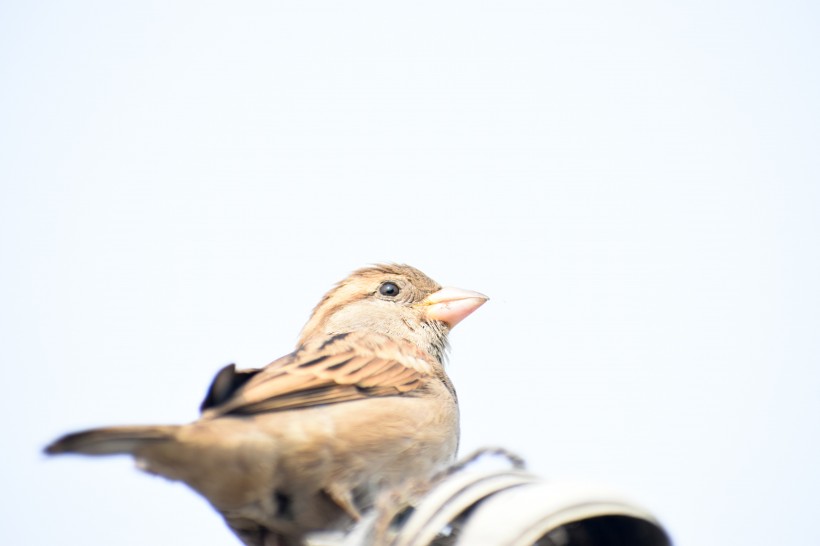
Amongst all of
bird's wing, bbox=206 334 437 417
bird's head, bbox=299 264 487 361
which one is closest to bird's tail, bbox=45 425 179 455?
bird's wing, bbox=206 334 437 417

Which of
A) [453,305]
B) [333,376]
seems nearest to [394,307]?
[453,305]

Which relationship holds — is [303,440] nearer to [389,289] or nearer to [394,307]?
[394,307]

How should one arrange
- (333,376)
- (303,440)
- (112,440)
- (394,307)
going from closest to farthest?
1. (112,440)
2. (303,440)
3. (333,376)
4. (394,307)

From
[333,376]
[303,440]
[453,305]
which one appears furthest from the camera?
[453,305]

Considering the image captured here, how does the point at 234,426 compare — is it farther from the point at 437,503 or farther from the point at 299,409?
the point at 437,503

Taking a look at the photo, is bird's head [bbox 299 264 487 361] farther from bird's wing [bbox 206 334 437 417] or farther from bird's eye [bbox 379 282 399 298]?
bird's wing [bbox 206 334 437 417]

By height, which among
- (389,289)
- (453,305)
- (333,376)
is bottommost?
(333,376)

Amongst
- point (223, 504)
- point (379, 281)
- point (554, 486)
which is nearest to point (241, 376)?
point (223, 504)
